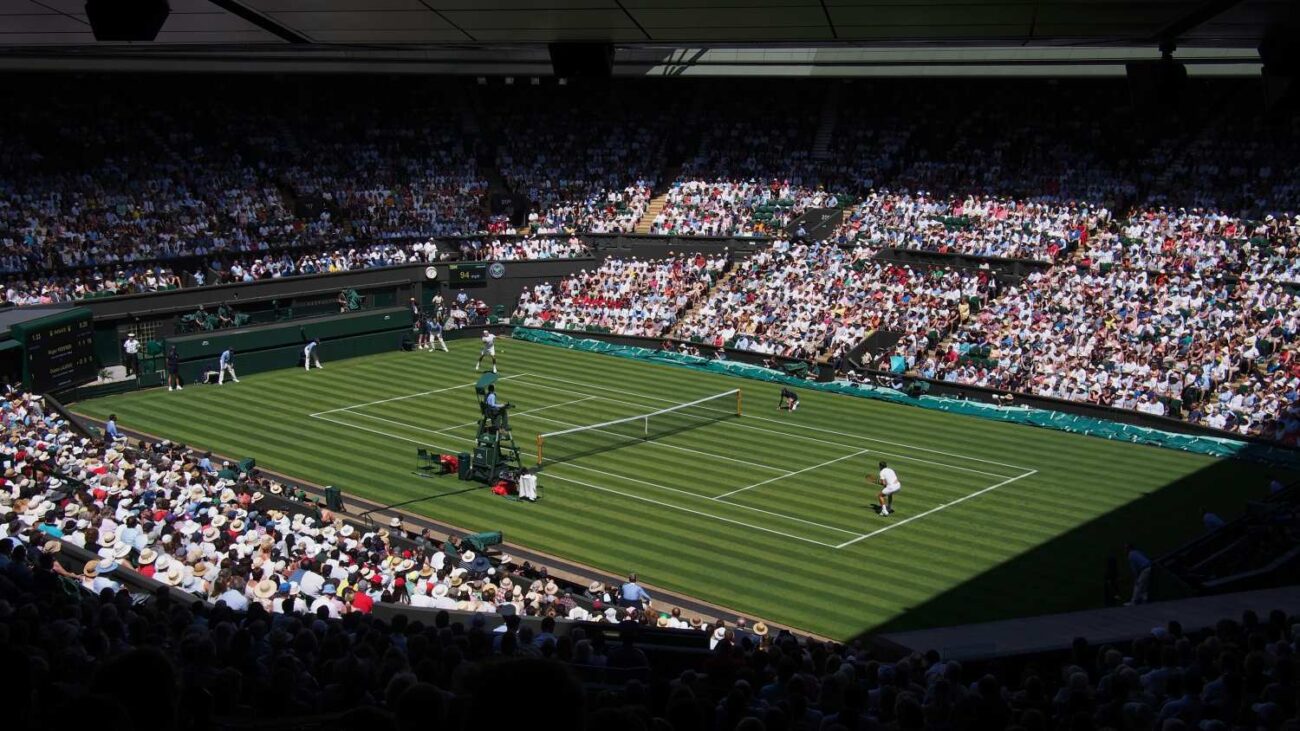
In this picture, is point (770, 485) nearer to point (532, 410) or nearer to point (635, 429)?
point (635, 429)

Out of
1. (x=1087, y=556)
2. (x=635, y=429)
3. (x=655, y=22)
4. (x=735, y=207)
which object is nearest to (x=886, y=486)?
(x=1087, y=556)

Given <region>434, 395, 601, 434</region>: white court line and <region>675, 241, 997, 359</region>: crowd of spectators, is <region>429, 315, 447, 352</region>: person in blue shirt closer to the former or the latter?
<region>675, 241, 997, 359</region>: crowd of spectators

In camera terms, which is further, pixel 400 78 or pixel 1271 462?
pixel 400 78

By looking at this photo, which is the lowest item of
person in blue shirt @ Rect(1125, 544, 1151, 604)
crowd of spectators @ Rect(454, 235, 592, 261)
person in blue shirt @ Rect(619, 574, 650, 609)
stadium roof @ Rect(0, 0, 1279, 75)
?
person in blue shirt @ Rect(619, 574, 650, 609)

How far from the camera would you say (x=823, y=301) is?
48.4m

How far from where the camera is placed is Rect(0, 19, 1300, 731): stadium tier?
9.96 m

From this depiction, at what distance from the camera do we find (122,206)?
49281mm

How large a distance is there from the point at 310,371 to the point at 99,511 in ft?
78.9

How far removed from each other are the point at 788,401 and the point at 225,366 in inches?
731

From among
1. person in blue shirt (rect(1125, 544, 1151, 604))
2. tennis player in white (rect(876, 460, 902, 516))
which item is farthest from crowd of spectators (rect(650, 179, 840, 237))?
person in blue shirt (rect(1125, 544, 1151, 604))

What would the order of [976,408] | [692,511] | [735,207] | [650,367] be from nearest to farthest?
1. [692,511]
2. [976,408]
3. [650,367]
4. [735,207]

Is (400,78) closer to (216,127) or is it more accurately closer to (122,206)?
(216,127)

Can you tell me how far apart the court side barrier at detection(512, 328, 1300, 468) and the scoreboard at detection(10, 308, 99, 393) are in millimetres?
16692

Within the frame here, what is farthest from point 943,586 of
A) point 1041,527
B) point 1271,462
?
point 1271,462
